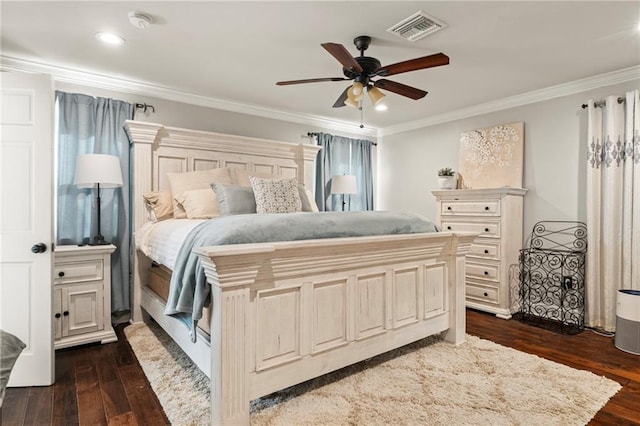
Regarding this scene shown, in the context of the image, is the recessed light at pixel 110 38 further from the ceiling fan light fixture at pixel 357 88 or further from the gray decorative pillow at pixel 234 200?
the ceiling fan light fixture at pixel 357 88

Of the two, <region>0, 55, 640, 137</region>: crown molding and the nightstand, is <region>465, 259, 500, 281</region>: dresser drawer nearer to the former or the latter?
<region>0, 55, 640, 137</region>: crown molding

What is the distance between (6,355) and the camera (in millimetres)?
1322

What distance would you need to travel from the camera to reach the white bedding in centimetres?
236

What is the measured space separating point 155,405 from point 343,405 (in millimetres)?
1060

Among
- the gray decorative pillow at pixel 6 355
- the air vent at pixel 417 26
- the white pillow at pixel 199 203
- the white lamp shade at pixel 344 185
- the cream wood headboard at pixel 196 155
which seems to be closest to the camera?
the gray decorative pillow at pixel 6 355

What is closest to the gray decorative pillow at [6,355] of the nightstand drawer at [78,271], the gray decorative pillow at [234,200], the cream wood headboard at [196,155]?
the nightstand drawer at [78,271]

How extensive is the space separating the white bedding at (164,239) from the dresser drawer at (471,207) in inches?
115

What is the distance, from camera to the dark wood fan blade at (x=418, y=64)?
7.34ft

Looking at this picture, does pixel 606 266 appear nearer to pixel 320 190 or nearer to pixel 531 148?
pixel 531 148

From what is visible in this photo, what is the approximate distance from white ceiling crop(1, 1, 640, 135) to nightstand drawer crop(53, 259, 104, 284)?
174cm

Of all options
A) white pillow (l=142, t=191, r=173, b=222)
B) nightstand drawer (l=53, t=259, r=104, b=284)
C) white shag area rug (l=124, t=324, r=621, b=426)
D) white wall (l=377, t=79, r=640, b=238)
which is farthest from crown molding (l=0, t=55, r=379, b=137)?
white shag area rug (l=124, t=324, r=621, b=426)

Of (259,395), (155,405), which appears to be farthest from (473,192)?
(155,405)

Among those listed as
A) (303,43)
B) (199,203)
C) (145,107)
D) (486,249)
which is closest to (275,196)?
(199,203)

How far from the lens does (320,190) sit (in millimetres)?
5078
